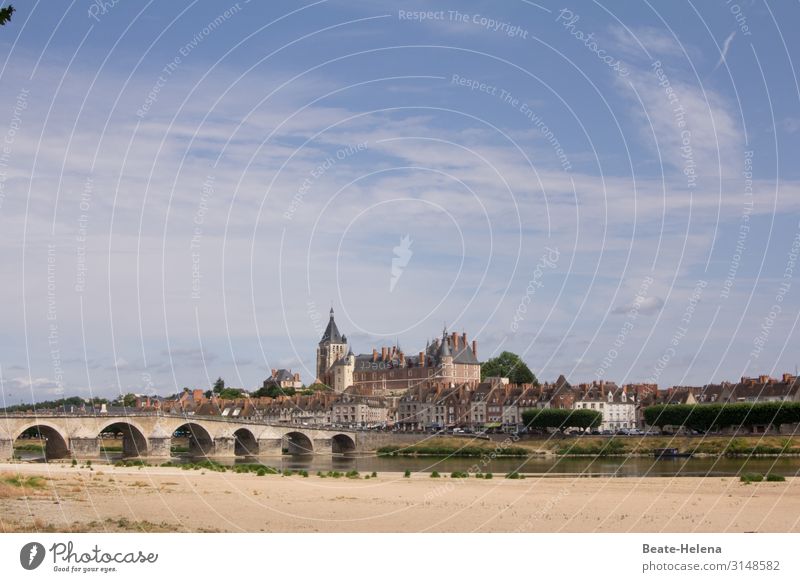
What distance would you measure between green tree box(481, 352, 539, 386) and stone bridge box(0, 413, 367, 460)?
43021 millimetres

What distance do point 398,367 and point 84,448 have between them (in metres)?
103

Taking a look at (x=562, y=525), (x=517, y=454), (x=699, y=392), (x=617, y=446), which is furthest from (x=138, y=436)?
(x=699, y=392)

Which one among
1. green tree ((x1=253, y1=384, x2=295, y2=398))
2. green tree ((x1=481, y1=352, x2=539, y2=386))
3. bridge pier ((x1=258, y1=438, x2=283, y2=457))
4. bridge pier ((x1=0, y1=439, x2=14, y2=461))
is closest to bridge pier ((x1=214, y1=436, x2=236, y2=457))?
bridge pier ((x1=258, y1=438, x2=283, y2=457))

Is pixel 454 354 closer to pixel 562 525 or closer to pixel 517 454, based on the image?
pixel 517 454

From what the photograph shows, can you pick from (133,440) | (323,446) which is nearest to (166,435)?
(133,440)

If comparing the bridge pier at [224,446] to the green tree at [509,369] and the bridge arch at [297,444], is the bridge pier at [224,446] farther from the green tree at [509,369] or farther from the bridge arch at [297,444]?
the green tree at [509,369]

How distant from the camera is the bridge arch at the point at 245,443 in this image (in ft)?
331

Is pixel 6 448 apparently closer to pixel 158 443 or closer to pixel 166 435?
pixel 158 443

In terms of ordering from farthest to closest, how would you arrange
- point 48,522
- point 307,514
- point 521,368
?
point 521,368 < point 307,514 < point 48,522

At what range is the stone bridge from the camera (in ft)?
259

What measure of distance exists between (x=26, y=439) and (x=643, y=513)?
337 feet

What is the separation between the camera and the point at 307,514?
31.9 m

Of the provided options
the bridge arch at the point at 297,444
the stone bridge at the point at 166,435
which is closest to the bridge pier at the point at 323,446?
the stone bridge at the point at 166,435

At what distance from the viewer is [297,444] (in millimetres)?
110562
